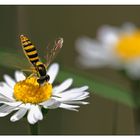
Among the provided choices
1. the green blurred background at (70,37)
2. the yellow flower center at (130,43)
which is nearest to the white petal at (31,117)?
the green blurred background at (70,37)

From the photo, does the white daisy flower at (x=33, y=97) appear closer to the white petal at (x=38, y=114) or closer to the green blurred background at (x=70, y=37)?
the white petal at (x=38, y=114)

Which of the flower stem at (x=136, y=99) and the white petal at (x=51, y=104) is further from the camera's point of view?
the flower stem at (x=136, y=99)

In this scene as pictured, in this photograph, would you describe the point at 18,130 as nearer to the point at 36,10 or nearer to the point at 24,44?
the point at 24,44

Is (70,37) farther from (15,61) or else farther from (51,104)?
(51,104)

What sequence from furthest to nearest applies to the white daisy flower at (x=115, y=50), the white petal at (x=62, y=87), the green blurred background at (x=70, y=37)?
1. the green blurred background at (x=70, y=37)
2. the white daisy flower at (x=115, y=50)
3. the white petal at (x=62, y=87)

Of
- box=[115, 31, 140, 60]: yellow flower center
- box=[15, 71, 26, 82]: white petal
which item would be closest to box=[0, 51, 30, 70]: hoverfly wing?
box=[15, 71, 26, 82]: white petal

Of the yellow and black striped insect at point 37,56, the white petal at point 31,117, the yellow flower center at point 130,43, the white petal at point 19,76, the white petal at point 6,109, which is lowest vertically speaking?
the white petal at point 31,117
